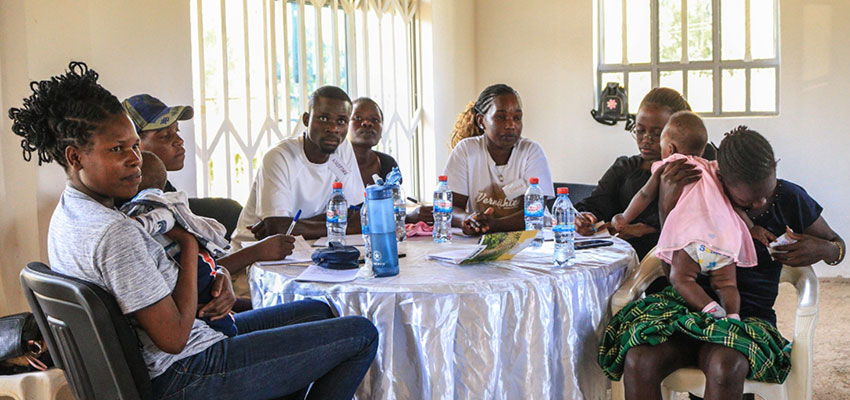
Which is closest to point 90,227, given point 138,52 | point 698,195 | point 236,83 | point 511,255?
point 511,255

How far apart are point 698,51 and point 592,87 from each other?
0.89m

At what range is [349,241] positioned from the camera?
2.71m

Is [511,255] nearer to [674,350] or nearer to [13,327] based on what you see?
[674,350]

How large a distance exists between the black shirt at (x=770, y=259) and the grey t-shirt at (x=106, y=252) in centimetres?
167

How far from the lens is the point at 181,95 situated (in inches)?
148

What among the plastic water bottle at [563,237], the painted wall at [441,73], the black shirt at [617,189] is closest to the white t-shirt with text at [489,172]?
the black shirt at [617,189]

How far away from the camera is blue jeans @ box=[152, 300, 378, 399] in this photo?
5.47 ft

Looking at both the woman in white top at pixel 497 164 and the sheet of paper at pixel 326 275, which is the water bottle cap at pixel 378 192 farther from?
the woman in white top at pixel 497 164

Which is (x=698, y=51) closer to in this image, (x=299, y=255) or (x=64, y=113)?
(x=299, y=255)

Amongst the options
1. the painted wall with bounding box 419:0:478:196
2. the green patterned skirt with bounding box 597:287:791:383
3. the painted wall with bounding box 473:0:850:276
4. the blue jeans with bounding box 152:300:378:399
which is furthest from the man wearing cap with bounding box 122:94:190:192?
the painted wall with bounding box 473:0:850:276

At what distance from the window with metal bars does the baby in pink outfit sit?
3815 mm

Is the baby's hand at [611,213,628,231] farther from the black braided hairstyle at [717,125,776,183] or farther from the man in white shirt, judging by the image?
the man in white shirt

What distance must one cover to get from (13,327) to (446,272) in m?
1.36

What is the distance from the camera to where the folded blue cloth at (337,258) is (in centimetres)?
219
